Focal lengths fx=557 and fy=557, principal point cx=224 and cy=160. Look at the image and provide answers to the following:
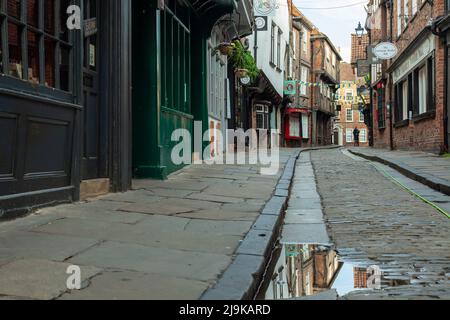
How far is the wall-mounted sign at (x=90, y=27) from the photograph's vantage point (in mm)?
6471

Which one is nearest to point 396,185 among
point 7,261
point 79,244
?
point 79,244

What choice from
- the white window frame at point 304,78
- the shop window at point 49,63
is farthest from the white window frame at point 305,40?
the shop window at point 49,63

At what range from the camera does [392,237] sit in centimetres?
503

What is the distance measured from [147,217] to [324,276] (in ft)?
6.82

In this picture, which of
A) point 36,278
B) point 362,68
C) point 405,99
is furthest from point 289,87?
point 36,278

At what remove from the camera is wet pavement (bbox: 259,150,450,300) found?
3496 mm

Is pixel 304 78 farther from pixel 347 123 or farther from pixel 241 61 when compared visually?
pixel 347 123

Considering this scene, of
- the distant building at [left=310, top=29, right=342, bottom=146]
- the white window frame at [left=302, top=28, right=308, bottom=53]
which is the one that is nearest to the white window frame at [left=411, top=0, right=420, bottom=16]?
the distant building at [left=310, top=29, right=342, bottom=146]

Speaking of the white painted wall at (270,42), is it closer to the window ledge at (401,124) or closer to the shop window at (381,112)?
the shop window at (381,112)

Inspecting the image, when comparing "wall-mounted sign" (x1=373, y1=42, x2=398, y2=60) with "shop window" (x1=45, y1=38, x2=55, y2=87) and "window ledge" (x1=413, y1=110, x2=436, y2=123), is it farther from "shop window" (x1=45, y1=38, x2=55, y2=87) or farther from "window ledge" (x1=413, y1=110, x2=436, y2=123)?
"shop window" (x1=45, y1=38, x2=55, y2=87)

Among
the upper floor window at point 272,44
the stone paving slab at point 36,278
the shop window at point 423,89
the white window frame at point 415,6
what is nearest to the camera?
the stone paving slab at point 36,278

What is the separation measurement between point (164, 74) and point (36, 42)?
13.6ft

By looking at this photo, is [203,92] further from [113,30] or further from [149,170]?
[113,30]

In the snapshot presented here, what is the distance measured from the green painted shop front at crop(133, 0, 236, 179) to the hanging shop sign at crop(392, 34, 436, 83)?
726 centimetres
